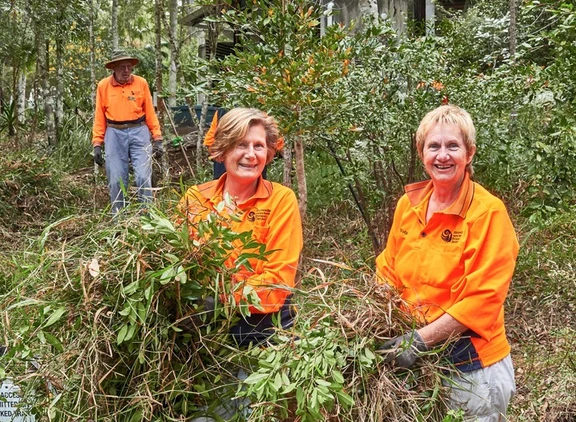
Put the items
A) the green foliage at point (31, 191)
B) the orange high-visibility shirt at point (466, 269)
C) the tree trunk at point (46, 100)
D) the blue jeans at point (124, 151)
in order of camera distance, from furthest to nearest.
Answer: the tree trunk at point (46, 100), the green foliage at point (31, 191), the blue jeans at point (124, 151), the orange high-visibility shirt at point (466, 269)

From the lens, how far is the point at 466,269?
2.36m

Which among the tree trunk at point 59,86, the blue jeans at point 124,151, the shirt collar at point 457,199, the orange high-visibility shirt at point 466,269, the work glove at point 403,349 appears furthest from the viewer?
the tree trunk at point 59,86

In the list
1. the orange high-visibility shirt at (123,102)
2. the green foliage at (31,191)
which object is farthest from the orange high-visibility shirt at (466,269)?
the green foliage at (31,191)

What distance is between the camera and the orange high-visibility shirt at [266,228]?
2523mm

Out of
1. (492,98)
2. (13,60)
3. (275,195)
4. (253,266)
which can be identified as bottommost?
(253,266)

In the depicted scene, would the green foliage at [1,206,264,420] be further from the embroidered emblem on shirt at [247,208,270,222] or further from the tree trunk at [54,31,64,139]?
the tree trunk at [54,31,64,139]

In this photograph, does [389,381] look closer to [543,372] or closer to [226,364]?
[226,364]

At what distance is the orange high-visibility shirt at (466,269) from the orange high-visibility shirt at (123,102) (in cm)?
582

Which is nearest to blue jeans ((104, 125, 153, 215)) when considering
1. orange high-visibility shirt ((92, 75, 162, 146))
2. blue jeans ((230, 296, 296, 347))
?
orange high-visibility shirt ((92, 75, 162, 146))

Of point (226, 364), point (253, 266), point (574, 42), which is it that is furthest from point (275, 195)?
point (574, 42)

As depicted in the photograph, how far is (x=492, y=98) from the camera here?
5.65 meters

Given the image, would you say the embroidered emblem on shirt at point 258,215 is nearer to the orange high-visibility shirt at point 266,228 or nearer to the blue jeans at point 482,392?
the orange high-visibility shirt at point 266,228

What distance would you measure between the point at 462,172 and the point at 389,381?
0.78m

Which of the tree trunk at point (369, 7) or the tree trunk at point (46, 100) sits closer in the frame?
the tree trunk at point (369, 7)
